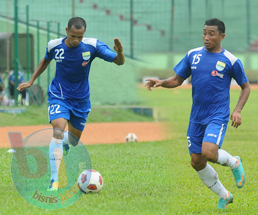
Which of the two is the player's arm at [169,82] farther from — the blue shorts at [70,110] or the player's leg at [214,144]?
the blue shorts at [70,110]

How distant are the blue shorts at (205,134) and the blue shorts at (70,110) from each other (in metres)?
1.59

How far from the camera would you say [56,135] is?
5949 mm

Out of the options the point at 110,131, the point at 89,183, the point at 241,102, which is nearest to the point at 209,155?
the point at 241,102

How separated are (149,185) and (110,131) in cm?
735

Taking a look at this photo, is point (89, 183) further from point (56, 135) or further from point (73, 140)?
point (73, 140)

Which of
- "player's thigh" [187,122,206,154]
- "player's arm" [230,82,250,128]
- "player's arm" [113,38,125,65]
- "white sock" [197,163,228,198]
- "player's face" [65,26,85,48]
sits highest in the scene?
"player's face" [65,26,85,48]

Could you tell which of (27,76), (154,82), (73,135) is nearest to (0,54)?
(27,76)

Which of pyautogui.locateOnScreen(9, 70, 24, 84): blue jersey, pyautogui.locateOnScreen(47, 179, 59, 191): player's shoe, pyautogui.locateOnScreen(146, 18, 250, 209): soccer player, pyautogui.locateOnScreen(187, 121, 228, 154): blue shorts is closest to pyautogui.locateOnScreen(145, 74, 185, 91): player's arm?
pyautogui.locateOnScreen(146, 18, 250, 209): soccer player

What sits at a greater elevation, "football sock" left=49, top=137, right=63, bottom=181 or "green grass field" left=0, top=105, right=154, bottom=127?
"football sock" left=49, top=137, right=63, bottom=181

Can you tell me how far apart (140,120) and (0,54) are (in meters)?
6.15

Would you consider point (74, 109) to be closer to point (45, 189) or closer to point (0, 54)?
point (45, 189)

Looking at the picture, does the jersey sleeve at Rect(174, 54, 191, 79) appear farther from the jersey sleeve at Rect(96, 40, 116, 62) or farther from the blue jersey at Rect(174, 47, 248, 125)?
the jersey sleeve at Rect(96, 40, 116, 62)

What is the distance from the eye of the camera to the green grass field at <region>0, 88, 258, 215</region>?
491 cm

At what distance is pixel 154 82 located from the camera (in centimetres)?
565
